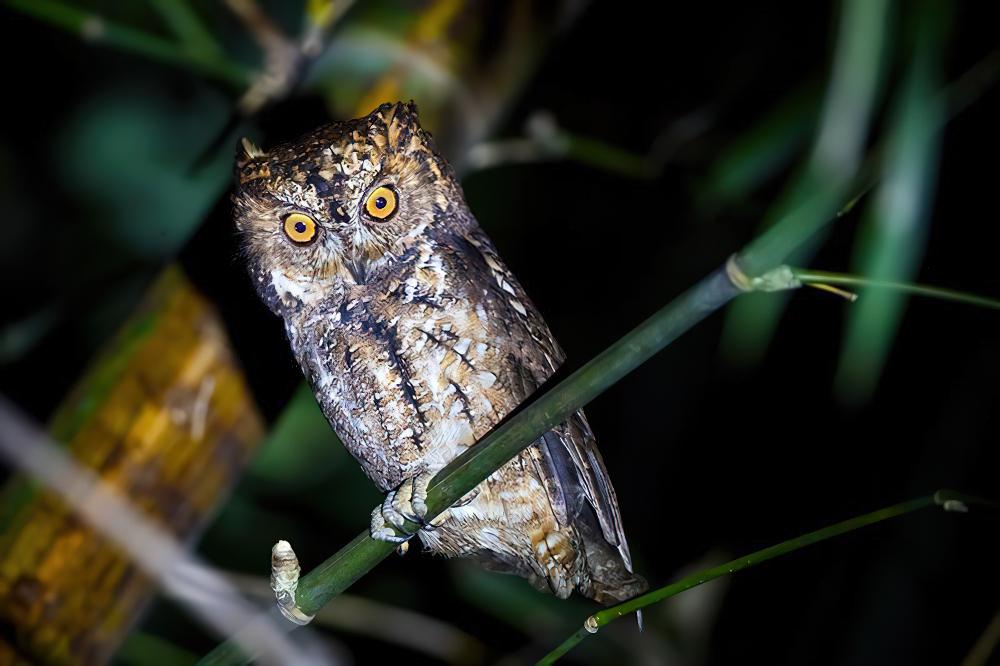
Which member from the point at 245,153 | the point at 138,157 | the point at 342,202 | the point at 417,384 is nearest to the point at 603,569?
the point at 417,384

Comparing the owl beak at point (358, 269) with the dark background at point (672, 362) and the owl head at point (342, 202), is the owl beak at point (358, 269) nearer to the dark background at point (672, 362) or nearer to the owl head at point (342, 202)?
the owl head at point (342, 202)

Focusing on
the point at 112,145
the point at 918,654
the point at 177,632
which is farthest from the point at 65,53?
the point at 918,654

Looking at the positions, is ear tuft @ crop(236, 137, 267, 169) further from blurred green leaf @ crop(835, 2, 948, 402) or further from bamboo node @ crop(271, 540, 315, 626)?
blurred green leaf @ crop(835, 2, 948, 402)

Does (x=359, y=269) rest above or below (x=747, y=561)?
above

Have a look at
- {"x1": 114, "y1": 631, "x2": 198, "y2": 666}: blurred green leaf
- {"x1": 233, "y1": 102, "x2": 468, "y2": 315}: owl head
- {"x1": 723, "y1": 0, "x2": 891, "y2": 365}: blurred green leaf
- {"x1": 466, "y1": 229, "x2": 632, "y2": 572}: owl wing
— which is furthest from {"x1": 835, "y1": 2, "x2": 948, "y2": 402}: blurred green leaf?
{"x1": 114, "y1": 631, "x2": 198, "y2": 666}: blurred green leaf

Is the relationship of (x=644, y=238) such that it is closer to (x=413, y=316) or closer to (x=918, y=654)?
(x=918, y=654)

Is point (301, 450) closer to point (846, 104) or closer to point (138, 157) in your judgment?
point (138, 157)
